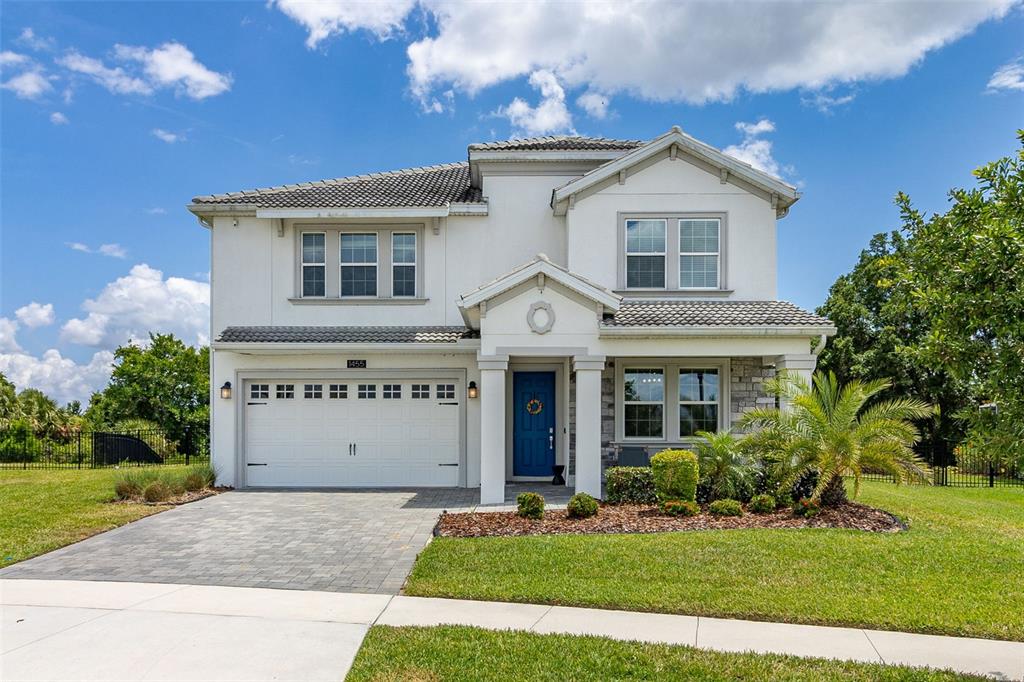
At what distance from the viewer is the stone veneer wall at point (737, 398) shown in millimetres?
15484

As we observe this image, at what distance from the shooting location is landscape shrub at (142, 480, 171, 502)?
13.9 m

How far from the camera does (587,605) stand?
7324 mm

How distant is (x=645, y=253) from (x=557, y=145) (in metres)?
3.50

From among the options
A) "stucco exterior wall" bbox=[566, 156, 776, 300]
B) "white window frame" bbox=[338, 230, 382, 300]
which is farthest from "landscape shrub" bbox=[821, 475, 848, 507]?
"white window frame" bbox=[338, 230, 382, 300]

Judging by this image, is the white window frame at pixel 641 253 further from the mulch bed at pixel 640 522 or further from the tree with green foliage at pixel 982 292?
the tree with green foliage at pixel 982 292

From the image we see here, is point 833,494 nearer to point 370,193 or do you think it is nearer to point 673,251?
point 673,251

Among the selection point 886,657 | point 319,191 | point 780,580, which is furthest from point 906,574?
point 319,191

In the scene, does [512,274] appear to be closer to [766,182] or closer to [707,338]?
[707,338]

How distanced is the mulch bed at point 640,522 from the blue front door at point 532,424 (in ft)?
13.8

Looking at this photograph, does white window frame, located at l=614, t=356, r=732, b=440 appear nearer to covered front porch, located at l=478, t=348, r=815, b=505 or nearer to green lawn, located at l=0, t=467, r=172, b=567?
covered front porch, located at l=478, t=348, r=815, b=505

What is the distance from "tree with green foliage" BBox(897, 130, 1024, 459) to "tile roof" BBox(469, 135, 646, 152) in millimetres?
11528

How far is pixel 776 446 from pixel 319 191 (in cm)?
1183

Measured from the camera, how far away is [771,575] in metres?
8.21

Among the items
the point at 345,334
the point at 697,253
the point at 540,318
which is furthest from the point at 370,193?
the point at 697,253
